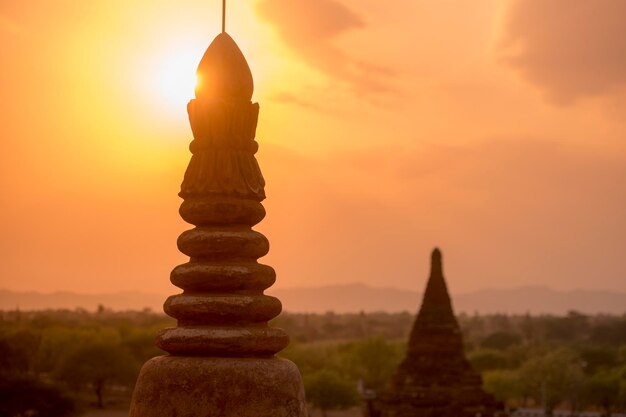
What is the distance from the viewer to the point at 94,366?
72312 mm

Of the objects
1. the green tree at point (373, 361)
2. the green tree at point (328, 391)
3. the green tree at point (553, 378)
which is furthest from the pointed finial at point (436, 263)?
the green tree at point (373, 361)

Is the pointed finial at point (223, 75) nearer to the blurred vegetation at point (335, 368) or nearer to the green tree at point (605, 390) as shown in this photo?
the blurred vegetation at point (335, 368)

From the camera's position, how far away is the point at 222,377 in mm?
Result: 8219

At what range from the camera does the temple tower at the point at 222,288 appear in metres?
8.23

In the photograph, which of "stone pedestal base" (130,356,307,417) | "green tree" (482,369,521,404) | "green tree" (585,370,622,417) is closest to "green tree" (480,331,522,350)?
"green tree" (482,369,521,404)

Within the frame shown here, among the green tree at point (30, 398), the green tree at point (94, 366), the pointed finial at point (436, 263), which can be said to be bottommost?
the green tree at point (30, 398)

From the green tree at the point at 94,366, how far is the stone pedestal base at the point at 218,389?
213 ft

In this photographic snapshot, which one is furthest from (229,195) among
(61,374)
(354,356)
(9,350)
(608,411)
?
(354,356)

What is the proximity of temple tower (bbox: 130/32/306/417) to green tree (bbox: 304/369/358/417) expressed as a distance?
6275 cm

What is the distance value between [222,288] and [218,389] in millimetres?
774

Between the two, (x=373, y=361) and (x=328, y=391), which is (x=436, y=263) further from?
(x=373, y=361)

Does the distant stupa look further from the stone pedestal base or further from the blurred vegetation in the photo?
the blurred vegetation

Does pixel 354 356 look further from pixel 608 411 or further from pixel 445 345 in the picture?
pixel 445 345

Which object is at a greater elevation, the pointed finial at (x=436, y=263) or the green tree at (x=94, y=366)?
the pointed finial at (x=436, y=263)
